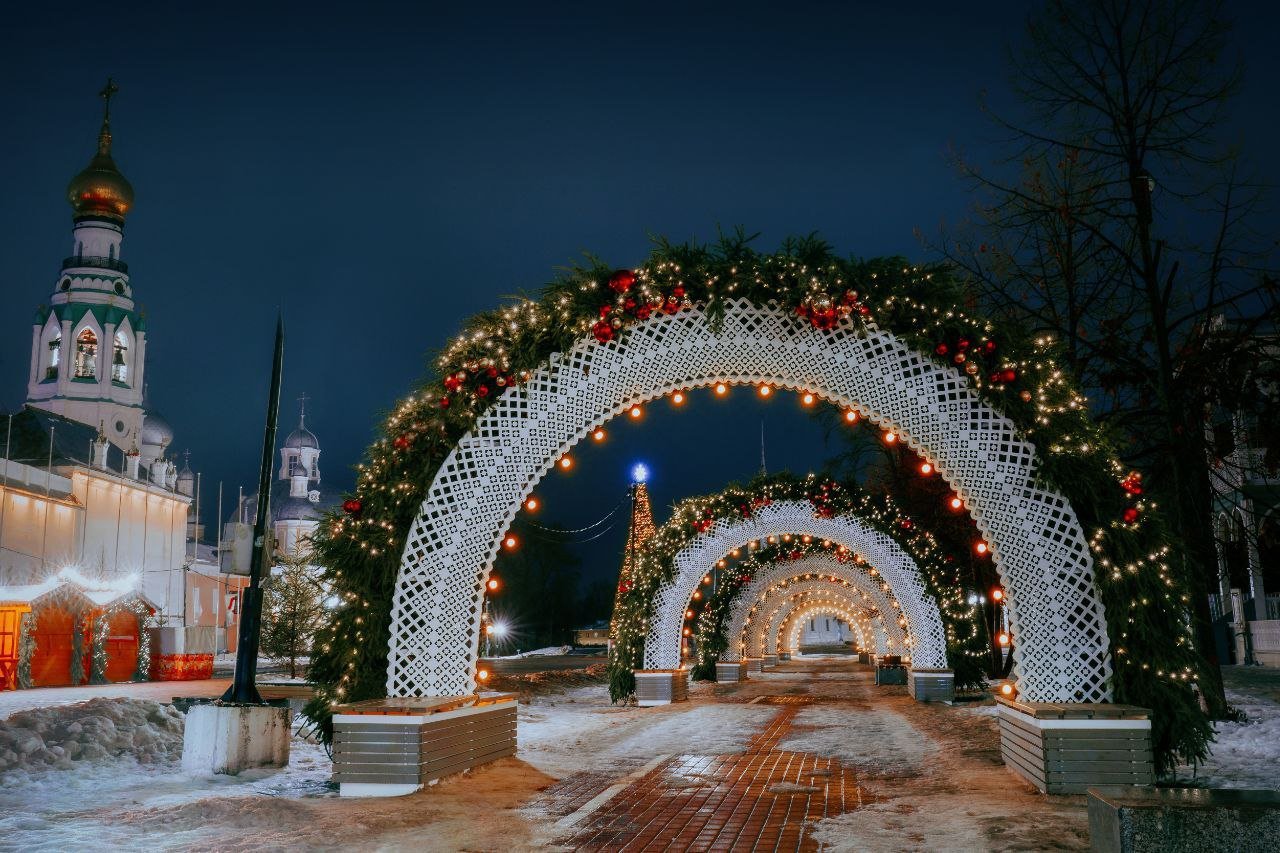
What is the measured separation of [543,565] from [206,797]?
209 feet

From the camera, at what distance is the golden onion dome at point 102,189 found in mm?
51000

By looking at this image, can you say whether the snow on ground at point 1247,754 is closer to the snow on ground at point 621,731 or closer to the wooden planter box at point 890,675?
the snow on ground at point 621,731

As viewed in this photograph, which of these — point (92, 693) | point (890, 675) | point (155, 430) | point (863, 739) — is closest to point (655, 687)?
point (863, 739)

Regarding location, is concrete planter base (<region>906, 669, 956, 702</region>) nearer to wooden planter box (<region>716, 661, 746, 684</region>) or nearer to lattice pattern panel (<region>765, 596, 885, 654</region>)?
wooden planter box (<region>716, 661, 746, 684</region>)

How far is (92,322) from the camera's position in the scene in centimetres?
5272

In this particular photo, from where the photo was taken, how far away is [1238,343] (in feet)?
37.1

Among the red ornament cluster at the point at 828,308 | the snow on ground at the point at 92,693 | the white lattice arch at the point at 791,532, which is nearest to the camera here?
the red ornament cluster at the point at 828,308

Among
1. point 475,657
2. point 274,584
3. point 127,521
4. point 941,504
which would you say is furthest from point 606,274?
point 127,521

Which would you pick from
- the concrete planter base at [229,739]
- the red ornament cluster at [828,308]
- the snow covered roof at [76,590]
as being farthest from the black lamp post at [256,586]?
the snow covered roof at [76,590]

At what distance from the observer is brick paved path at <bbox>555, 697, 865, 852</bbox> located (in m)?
5.92

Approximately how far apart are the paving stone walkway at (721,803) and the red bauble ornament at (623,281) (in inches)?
160

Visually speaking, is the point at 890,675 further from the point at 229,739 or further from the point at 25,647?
the point at 25,647

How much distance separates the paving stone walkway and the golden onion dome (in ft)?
173

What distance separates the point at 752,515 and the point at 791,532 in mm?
1036
